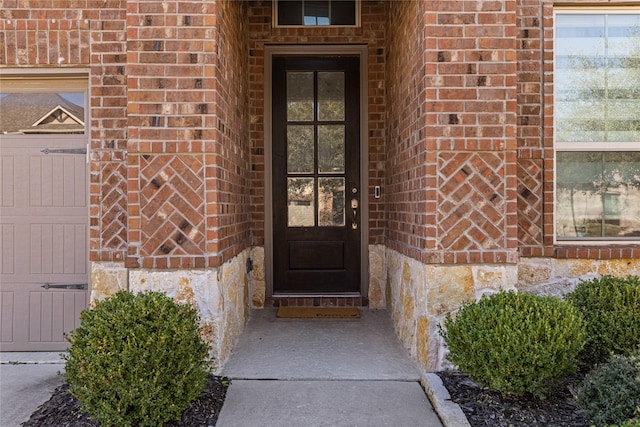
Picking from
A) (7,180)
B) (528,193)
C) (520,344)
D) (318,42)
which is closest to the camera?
(520,344)

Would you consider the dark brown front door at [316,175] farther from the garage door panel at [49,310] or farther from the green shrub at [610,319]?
the green shrub at [610,319]

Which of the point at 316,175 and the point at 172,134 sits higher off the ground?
the point at 172,134

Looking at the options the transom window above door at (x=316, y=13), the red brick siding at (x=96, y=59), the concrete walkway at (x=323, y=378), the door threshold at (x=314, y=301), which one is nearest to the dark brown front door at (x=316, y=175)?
the door threshold at (x=314, y=301)

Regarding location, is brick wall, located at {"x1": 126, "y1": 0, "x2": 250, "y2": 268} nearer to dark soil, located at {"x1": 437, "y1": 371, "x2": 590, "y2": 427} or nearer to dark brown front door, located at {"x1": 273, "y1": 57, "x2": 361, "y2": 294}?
dark brown front door, located at {"x1": 273, "y1": 57, "x2": 361, "y2": 294}

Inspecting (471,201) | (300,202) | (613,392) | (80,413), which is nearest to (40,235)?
(80,413)

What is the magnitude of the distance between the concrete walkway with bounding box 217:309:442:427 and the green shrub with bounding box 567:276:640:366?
1.06m

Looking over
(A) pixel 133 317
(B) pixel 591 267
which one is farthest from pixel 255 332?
(B) pixel 591 267

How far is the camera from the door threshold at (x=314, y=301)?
478cm

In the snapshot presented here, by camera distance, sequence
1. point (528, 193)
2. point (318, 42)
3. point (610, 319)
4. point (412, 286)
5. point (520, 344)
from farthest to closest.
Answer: point (318, 42)
point (528, 193)
point (412, 286)
point (610, 319)
point (520, 344)

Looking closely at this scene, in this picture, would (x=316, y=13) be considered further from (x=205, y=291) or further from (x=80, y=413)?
(x=80, y=413)

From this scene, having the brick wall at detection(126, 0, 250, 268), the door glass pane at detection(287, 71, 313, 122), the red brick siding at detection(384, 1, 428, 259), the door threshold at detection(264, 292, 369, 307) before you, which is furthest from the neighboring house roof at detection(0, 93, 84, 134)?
the red brick siding at detection(384, 1, 428, 259)

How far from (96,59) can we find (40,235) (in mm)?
1529

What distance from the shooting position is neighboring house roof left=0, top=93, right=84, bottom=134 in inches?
157

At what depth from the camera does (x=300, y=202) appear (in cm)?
491
